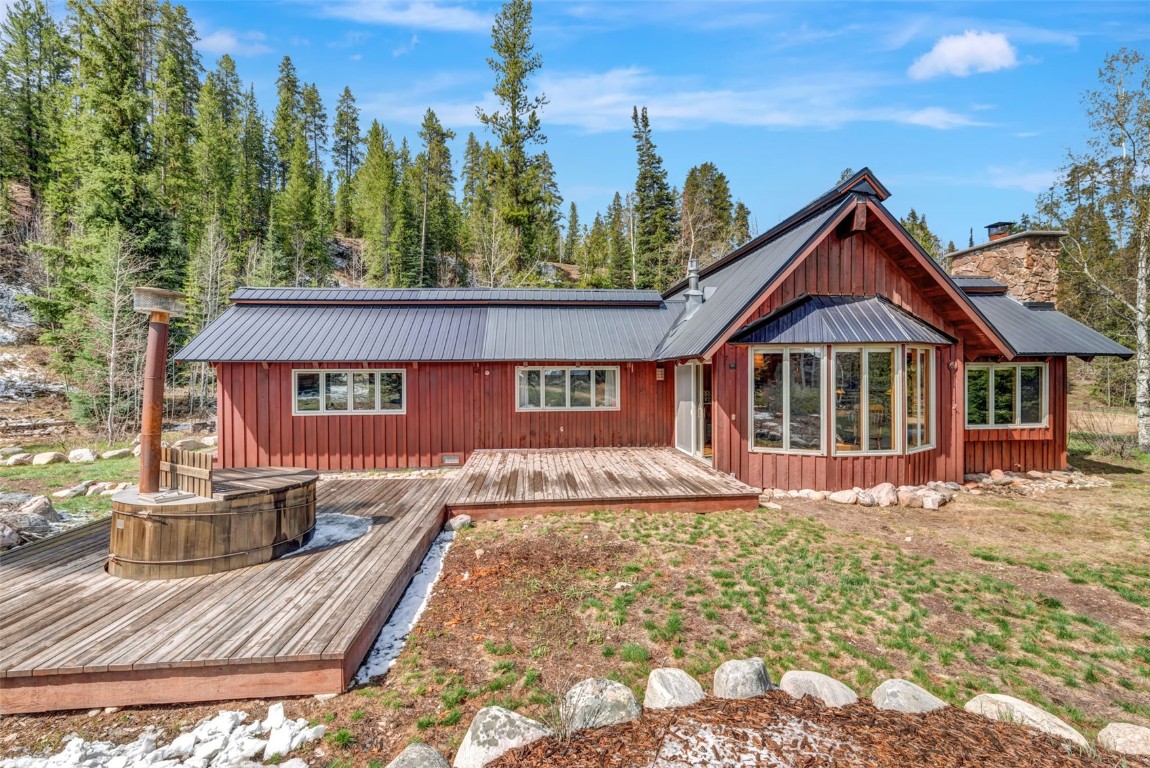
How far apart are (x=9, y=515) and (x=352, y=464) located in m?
4.90

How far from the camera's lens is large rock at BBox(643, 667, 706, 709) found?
116 inches

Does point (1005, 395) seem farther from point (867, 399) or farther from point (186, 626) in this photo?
point (186, 626)

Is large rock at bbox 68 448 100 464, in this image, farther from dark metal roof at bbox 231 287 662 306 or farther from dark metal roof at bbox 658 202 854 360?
dark metal roof at bbox 658 202 854 360

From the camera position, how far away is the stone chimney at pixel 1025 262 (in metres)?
12.3

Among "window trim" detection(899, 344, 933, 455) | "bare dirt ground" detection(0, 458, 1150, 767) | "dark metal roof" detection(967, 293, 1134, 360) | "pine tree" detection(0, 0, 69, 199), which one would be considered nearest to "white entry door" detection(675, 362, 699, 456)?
"bare dirt ground" detection(0, 458, 1150, 767)

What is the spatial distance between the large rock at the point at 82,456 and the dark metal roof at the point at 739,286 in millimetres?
14750

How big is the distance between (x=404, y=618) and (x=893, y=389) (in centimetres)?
826

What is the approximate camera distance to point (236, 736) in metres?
2.79

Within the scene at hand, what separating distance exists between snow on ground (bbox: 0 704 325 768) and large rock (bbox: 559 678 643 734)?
4.92ft

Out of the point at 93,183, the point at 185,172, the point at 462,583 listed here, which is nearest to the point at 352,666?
the point at 462,583

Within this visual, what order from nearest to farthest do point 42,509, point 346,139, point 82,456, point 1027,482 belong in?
1. point 42,509
2. point 1027,482
3. point 82,456
4. point 346,139

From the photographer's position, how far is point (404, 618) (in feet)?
13.8

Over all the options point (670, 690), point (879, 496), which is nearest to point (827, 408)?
point (879, 496)

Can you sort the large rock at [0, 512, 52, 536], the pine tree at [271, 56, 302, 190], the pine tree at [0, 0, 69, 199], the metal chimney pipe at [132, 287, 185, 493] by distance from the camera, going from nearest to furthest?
the metal chimney pipe at [132, 287, 185, 493], the large rock at [0, 512, 52, 536], the pine tree at [0, 0, 69, 199], the pine tree at [271, 56, 302, 190]
